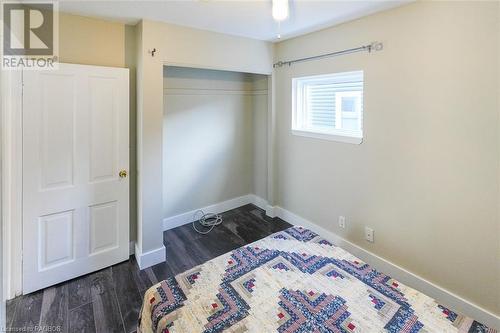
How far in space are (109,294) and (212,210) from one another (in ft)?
5.97

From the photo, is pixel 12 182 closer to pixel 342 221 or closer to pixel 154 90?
pixel 154 90

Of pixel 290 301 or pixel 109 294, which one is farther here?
pixel 109 294

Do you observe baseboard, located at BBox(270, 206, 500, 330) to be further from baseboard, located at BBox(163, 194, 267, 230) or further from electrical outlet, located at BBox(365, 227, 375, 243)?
baseboard, located at BBox(163, 194, 267, 230)

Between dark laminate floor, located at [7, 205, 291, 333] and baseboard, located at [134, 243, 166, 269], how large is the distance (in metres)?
0.05

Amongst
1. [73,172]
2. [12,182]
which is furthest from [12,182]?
[73,172]

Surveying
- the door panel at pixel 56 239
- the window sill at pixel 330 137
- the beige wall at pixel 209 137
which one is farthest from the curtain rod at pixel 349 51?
the door panel at pixel 56 239

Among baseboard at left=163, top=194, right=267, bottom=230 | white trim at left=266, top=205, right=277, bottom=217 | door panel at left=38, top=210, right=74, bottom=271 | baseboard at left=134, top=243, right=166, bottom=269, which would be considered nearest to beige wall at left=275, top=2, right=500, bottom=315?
white trim at left=266, top=205, right=277, bottom=217

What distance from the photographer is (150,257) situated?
8.97 feet

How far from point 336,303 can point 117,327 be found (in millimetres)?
1571

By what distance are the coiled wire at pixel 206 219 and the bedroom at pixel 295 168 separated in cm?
23

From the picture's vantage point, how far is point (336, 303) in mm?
1510

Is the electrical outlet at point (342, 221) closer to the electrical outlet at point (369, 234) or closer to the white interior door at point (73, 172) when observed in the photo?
the electrical outlet at point (369, 234)

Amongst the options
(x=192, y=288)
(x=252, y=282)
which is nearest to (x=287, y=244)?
(x=252, y=282)

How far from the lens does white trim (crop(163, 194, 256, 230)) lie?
354 cm
